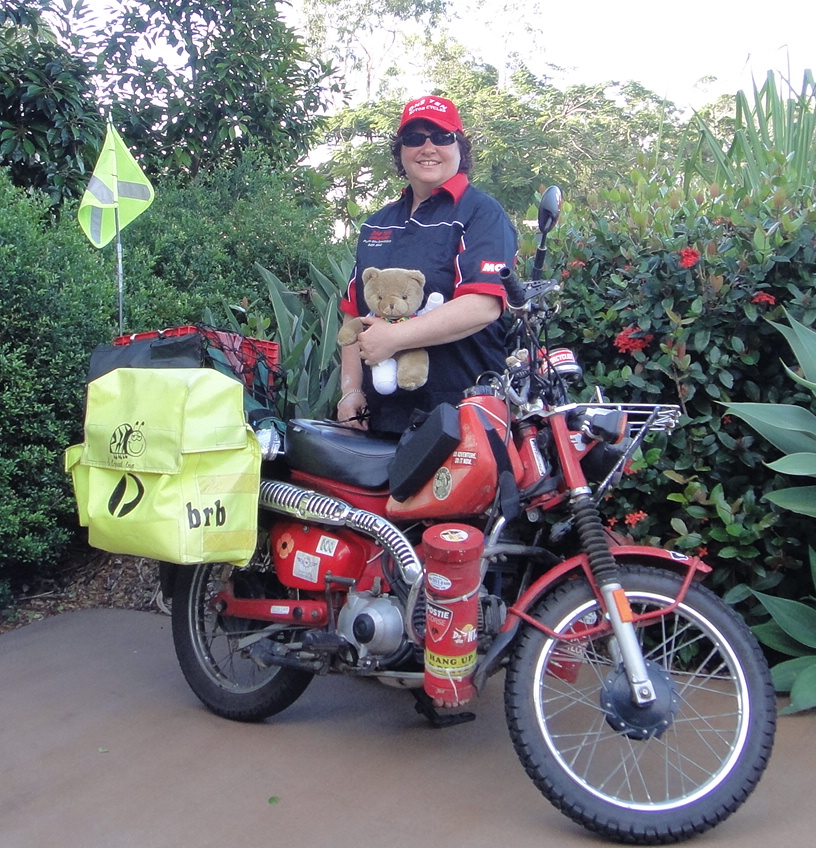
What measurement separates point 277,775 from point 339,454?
1053 millimetres

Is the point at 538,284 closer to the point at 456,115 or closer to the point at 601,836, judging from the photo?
the point at 456,115

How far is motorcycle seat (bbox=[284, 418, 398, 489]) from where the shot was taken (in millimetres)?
3072

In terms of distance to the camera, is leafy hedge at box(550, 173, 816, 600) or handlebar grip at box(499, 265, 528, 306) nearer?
handlebar grip at box(499, 265, 528, 306)

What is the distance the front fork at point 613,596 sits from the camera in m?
2.45

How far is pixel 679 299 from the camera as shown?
3543mm

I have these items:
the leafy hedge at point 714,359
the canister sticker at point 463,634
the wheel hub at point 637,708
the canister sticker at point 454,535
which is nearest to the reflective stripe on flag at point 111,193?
the leafy hedge at point 714,359

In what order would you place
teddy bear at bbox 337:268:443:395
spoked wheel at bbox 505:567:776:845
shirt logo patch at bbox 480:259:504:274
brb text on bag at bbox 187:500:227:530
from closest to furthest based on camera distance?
spoked wheel at bbox 505:567:776:845 → brb text on bag at bbox 187:500:227:530 → shirt logo patch at bbox 480:259:504:274 → teddy bear at bbox 337:268:443:395

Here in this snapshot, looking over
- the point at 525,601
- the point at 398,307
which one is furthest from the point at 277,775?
the point at 398,307

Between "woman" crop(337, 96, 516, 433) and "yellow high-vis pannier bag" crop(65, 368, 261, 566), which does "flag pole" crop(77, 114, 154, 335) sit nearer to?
"yellow high-vis pannier bag" crop(65, 368, 261, 566)

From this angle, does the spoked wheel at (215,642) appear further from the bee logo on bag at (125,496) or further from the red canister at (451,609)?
the red canister at (451,609)

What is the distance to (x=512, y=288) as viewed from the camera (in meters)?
2.65

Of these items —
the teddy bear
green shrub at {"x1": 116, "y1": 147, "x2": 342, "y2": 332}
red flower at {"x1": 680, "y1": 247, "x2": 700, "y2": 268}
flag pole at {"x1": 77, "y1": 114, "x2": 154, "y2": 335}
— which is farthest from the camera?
green shrub at {"x1": 116, "y1": 147, "x2": 342, "y2": 332}

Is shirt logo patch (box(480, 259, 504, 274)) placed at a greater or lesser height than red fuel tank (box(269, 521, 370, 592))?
greater

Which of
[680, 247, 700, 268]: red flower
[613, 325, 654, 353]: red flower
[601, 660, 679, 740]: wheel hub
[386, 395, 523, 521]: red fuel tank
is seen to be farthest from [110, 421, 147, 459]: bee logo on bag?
[680, 247, 700, 268]: red flower
